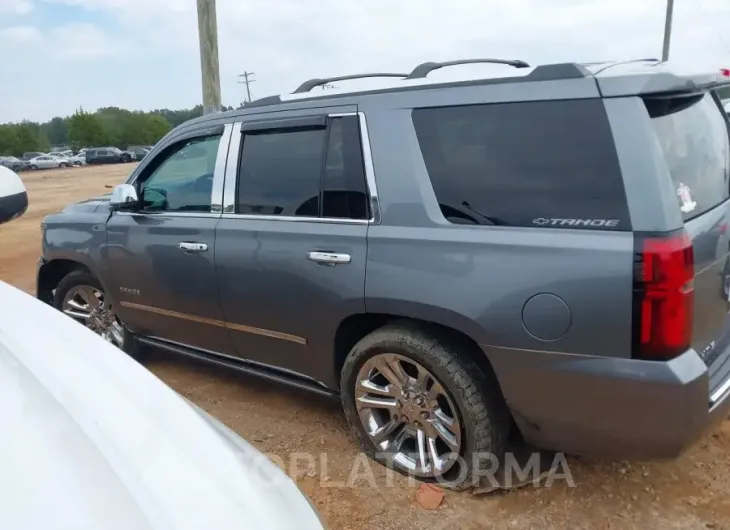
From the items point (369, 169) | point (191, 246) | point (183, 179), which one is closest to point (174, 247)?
point (191, 246)

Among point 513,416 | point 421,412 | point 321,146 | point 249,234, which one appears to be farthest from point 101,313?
point 513,416

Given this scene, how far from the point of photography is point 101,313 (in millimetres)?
4793

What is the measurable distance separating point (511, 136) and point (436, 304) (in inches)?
29.7

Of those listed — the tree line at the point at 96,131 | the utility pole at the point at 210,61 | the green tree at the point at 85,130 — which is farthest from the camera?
the green tree at the point at 85,130

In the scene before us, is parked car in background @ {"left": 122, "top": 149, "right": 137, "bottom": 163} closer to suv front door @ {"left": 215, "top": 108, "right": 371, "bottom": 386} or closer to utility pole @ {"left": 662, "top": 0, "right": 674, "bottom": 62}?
utility pole @ {"left": 662, "top": 0, "right": 674, "bottom": 62}

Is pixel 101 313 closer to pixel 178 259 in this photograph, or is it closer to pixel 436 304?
pixel 178 259

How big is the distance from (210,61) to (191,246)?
4.33 metres

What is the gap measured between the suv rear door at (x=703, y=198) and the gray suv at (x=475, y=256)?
1cm

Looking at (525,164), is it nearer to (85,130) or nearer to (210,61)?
(210,61)

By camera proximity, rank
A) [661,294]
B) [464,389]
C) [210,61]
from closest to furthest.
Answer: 1. [661,294]
2. [464,389]
3. [210,61]

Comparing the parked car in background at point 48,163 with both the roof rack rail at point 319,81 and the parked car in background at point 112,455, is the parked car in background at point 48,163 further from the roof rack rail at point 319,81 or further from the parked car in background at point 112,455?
the parked car in background at point 112,455

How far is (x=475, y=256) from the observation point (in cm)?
272

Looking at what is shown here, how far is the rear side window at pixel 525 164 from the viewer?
8.13 ft

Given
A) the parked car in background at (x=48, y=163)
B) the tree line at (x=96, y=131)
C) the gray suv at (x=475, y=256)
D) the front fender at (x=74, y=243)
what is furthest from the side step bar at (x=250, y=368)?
the tree line at (x=96, y=131)
